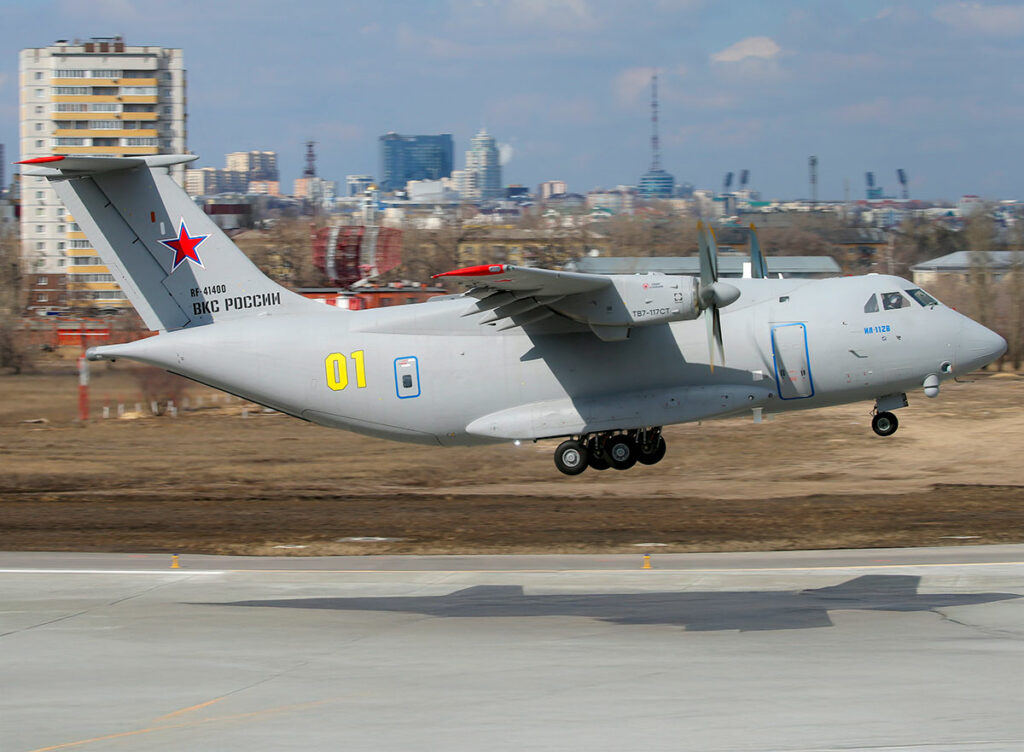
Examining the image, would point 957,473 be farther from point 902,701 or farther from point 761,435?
point 902,701

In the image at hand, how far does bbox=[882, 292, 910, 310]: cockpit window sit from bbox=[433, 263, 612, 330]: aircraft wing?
5451 mm

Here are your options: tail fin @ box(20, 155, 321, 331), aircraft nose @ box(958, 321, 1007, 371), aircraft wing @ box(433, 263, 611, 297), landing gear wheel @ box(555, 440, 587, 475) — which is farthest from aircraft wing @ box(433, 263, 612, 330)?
aircraft nose @ box(958, 321, 1007, 371)

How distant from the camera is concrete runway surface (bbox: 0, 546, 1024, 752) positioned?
59.5 feet

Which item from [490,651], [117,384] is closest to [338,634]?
[490,651]

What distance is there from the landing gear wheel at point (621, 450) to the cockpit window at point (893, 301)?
537 cm

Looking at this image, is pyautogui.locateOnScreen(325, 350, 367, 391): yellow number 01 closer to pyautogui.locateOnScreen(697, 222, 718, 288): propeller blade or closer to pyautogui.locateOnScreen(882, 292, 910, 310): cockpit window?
pyautogui.locateOnScreen(697, 222, 718, 288): propeller blade

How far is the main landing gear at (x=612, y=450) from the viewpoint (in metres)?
23.2

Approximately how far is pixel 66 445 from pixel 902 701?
3703cm

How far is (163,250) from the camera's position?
24.3m

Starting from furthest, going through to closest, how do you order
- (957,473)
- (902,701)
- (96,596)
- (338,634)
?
(957,473) → (96,596) → (338,634) → (902,701)

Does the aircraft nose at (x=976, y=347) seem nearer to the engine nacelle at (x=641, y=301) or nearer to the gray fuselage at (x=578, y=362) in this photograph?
the gray fuselage at (x=578, y=362)

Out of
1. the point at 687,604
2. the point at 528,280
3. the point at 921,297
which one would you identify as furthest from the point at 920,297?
the point at 687,604

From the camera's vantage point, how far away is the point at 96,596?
28.3 metres

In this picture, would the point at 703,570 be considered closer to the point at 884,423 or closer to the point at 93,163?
the point at 884,423
